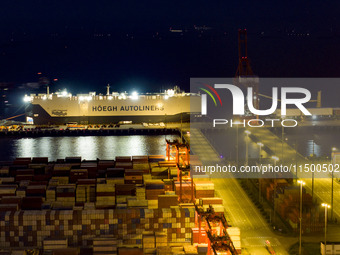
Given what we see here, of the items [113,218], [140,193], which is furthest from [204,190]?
[113,218]

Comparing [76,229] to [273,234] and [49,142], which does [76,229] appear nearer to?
[273,234]

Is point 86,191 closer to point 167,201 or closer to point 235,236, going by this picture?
point 167,201

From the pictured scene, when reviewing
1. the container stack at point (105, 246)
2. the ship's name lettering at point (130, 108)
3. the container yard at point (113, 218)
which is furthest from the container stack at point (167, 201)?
the ship's name lettering at point (130, 108)

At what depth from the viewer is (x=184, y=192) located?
1151 centimetres

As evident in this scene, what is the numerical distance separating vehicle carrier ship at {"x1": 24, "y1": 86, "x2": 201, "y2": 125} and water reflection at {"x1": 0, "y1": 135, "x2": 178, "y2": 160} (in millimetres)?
3727

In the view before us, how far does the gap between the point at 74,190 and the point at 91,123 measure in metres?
20.9

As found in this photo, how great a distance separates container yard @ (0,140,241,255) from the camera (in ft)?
28.6

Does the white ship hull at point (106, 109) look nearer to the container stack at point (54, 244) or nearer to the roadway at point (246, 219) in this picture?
the roadway at point (246, 219)

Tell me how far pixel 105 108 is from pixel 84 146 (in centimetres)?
731

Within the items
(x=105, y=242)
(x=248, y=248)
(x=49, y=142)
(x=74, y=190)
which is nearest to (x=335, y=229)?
(x=248, y=248)

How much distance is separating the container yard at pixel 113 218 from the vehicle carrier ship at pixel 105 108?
19.5 m

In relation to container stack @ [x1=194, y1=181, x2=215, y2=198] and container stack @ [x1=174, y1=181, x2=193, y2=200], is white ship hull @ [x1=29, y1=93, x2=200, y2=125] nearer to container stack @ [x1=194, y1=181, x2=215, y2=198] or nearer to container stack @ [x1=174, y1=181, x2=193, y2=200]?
container stack @ [x1=174, y1=181, x2=193, y2=200]

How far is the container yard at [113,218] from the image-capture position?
871 centimetres

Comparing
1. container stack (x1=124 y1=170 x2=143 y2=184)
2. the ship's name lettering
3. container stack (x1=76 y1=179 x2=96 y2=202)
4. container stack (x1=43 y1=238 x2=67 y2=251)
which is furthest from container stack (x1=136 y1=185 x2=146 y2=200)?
the ship's name lettering
